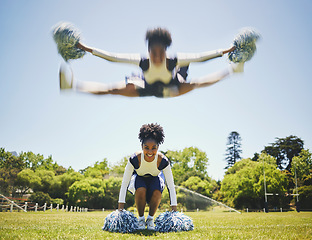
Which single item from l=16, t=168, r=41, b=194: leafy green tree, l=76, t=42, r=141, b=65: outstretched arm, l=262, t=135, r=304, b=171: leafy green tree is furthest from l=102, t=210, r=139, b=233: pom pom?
l=262, t=135, r=304, b=171: leafy green tree

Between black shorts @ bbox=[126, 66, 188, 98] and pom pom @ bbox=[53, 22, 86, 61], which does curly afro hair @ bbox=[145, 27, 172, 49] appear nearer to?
black shorts @ bbox=[126, 66, 188, 98]

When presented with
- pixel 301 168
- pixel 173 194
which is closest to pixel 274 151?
pixel 301 168

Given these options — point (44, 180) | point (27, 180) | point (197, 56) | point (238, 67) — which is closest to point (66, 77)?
point (197, 56)

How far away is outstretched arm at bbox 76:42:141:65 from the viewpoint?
8.30 ft

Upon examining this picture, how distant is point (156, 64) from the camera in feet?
8.58

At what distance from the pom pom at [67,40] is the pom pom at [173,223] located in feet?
10.8

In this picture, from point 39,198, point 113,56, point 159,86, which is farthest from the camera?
point 39,198

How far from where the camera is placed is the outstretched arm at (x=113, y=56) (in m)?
2.53

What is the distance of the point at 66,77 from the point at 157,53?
87cm

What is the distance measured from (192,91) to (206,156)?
4564 cm

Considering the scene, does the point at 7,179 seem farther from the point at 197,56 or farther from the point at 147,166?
the point at 197,56

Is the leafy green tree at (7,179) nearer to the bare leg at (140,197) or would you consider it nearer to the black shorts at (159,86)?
the bare leg at (140,197)

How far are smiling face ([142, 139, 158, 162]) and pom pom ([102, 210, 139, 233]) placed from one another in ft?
3.51

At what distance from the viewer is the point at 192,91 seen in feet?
10.0
